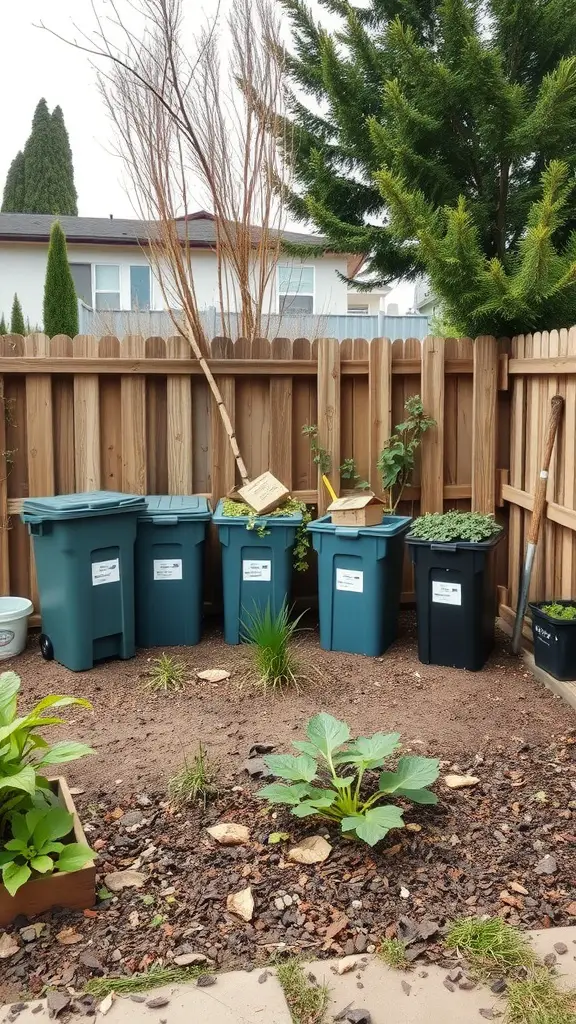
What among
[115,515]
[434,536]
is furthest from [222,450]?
[434,536]

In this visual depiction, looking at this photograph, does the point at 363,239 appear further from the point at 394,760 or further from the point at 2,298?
the point at 2,298

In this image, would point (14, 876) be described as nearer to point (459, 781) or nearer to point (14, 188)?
point (459, 781)

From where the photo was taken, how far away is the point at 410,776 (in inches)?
103

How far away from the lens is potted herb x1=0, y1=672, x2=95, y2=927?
7.02 ft

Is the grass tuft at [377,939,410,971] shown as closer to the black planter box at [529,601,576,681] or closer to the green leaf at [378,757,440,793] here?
the green leaf at [378,757,440,793]

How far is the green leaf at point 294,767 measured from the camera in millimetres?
2609

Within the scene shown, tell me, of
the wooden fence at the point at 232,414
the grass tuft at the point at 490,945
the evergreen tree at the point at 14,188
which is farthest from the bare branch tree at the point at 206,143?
the evergreen tree at the point at 14,188

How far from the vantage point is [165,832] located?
8.71ft

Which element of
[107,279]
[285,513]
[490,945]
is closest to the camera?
[490,945]

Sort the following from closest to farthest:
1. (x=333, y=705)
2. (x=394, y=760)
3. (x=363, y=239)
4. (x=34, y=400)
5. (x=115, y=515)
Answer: (x=394, y=760) < (x=333, y=705) < (x=115, y=515) < (x=34, y=400) < (x=363, y=239)

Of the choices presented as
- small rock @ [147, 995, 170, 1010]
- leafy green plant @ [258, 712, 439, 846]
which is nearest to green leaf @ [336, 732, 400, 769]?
leafy green plant @ [258, 712, 439, 846]

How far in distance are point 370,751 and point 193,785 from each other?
68cm

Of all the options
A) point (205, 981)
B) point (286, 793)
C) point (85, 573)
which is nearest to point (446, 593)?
point (85, 573)

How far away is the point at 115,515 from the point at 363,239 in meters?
3.55
